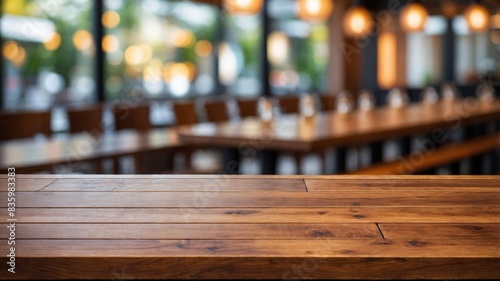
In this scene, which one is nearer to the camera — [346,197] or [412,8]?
[346,197]

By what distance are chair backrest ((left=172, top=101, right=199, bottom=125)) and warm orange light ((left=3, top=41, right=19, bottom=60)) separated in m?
1.58

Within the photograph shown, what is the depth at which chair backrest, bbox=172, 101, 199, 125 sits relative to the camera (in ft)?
19.6

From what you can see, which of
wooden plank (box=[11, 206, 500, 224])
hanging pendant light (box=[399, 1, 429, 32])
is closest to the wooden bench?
hanging pendant light (box=[399, 1, 429, 32])

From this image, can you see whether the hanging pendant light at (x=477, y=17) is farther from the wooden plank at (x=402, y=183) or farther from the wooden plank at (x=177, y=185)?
the wooden plank at (x=177, y=185)

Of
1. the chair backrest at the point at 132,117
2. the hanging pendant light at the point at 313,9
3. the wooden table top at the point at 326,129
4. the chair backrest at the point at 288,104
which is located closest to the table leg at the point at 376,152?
the wooden table top at the point at 326,129

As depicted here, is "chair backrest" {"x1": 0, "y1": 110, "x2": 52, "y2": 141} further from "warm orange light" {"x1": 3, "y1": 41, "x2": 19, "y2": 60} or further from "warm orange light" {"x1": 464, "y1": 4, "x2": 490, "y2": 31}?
"warm orange light" {"x1": 464, "y1": 4, "x2": 490, "y2": 31}

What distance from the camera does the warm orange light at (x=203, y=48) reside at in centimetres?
838

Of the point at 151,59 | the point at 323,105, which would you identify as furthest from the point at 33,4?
the point at 323,105

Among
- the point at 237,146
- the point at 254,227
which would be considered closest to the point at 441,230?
the point at 254,227

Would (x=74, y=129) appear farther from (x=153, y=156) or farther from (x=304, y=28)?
(x=304, y=28)

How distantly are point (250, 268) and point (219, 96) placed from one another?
7.54 m

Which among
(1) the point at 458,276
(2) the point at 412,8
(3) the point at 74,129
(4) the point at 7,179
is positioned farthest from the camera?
(2) the point at 412,8

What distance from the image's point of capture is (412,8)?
7.41 m

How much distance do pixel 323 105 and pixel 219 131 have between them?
141 inches
